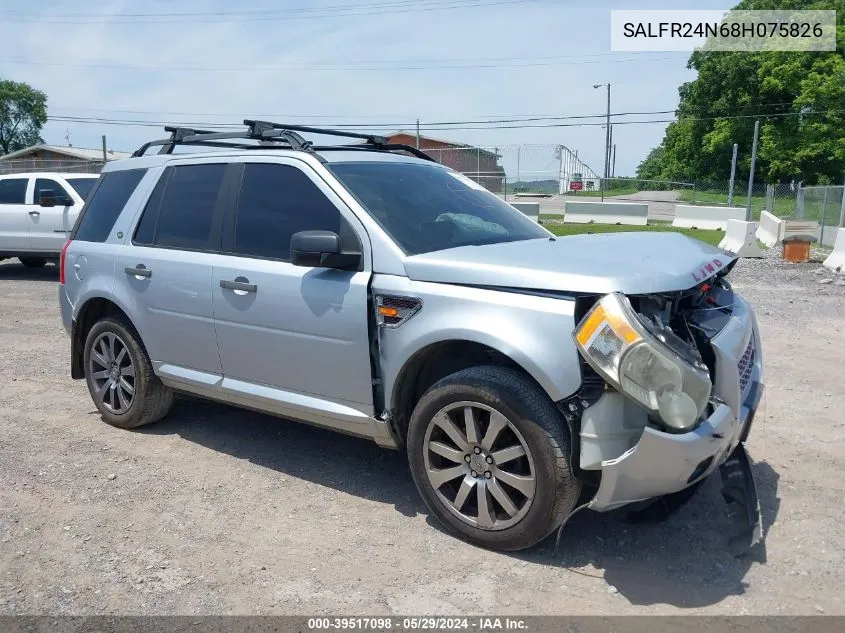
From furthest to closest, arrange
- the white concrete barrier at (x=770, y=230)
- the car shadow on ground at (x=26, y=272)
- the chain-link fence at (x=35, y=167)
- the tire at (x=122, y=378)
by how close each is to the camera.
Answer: the chain-link fence at (x=35, y=167) → the white concrete barrier at (x=770, y=230) → the car shadow on ground at (x=26, y=272) → the tire at (x=122, y=378)

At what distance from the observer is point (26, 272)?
1455cm

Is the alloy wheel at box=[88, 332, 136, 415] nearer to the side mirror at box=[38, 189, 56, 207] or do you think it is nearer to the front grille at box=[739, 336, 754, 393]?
the front grille at box=[739, 336, 754, 393]

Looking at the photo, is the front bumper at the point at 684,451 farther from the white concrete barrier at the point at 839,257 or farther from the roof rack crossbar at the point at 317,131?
the white concrete barrier at the point at 839,257

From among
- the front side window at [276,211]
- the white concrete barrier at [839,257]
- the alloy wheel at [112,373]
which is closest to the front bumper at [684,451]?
the front side window at [276,211]

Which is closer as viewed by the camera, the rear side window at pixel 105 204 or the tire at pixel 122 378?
the tire at pixel 122 378

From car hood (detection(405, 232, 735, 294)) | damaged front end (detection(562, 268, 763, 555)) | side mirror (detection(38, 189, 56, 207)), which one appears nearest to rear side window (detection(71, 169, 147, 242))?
car hood (detection(405, 232, 735, 294))

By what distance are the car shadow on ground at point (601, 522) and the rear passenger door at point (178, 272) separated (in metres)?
0.69

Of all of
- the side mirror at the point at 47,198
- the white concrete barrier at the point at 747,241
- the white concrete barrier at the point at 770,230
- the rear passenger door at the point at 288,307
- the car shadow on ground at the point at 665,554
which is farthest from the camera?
the white concrete barrier at the point at 770,230

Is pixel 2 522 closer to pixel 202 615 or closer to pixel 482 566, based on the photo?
pixel 202 615

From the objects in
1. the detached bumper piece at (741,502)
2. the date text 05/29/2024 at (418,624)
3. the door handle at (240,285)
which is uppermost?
the door handle at (240,285)

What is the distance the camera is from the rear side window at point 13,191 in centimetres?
1338

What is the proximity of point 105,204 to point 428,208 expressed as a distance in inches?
105

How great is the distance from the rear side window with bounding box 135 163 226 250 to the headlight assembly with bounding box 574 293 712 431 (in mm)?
2691

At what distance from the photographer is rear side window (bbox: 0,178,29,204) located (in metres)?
13.4
